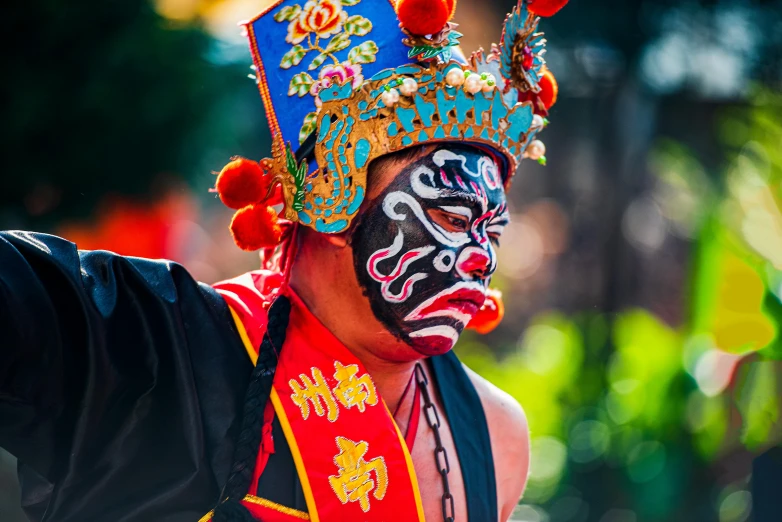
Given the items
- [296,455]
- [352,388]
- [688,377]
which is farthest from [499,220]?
[688,377]

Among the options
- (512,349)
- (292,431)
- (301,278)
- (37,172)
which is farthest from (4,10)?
(512,349)

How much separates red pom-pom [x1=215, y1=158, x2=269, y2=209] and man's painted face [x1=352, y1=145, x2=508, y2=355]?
1.06 feet

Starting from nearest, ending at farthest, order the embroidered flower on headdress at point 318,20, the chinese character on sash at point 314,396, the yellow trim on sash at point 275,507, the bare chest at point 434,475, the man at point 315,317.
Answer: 1. the man at point 315,317
2. the yellow trim on sash at point 275,507
3. the chinese character on sash at point 314,396
4. the bare chest at point 434,475
5. the embroidered flower on headdress at point 318,20

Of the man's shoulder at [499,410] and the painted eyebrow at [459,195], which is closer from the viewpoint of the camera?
the painted eyebrow at [459,195]

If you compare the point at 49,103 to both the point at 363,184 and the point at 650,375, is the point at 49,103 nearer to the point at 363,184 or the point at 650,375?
the point at 363,184

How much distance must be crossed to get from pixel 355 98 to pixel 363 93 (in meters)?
0.03

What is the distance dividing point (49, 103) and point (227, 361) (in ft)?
13.2

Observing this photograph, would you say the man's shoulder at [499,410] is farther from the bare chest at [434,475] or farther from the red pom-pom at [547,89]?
the red pom-pom at [547,89]

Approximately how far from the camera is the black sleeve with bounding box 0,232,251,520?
7.12 ft

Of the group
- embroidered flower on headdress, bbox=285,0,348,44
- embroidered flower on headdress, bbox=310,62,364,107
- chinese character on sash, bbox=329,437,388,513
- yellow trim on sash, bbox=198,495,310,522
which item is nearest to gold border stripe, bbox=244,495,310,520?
yellow trim on sash, bbox=198,495,310,522

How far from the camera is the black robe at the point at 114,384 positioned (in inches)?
85.7

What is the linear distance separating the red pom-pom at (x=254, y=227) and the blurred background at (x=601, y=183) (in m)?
2.92

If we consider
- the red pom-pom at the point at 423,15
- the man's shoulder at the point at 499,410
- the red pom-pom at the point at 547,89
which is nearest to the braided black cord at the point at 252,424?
the man's shoulder at the point at 499,410

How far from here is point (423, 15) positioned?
8.58 ft
